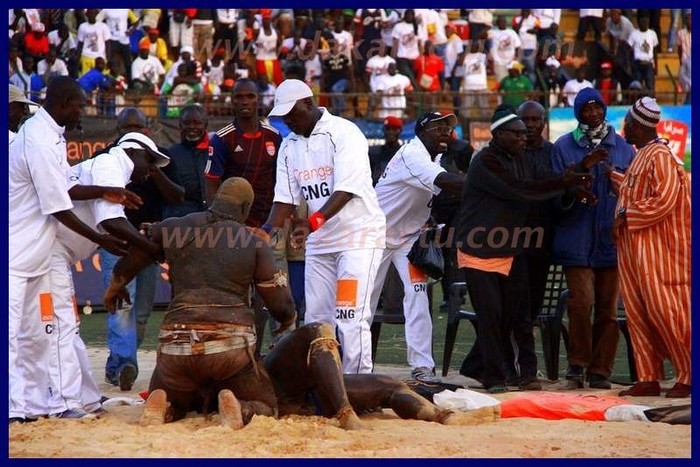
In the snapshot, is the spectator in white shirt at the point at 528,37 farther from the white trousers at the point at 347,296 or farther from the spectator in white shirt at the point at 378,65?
the white trousers at the point at 347,296

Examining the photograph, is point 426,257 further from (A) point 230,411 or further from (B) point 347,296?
(A) point 230,411

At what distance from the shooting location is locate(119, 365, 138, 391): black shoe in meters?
10.2

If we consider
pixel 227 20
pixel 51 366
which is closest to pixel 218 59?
pixel 227 20

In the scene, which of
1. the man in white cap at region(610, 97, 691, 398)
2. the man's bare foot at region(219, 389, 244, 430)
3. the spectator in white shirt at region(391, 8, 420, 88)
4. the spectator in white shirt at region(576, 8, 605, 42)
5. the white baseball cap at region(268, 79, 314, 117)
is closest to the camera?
the man's bare foot at region(219, 389, 244, 430)

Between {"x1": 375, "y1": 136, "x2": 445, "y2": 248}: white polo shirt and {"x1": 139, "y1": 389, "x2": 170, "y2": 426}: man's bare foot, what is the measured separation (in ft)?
10.6

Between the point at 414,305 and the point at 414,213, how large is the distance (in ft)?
2.45

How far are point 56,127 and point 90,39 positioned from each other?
51.4 feet

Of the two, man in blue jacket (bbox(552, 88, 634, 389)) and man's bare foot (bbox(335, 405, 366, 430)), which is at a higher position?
man in blue jacket (bbox(552, 88, 634, 389))

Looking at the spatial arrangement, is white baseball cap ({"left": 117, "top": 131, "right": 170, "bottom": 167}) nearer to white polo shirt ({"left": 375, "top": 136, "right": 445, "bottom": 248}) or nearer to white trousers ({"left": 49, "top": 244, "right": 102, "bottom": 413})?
white trousers ({"left": 49, "top": 244, "right": 102, "bottom": 413})

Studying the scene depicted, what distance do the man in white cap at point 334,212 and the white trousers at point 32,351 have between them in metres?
1.72

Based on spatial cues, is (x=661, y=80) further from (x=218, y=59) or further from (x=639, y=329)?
(x=639, y=329)

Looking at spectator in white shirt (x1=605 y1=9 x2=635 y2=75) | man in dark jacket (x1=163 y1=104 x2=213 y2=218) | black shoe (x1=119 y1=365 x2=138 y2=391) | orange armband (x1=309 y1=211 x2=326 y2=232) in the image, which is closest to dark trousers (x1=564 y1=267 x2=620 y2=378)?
orange armband (x1=309 y1=211 x2=326 y2=232)

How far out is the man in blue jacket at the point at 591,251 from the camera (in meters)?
10.3

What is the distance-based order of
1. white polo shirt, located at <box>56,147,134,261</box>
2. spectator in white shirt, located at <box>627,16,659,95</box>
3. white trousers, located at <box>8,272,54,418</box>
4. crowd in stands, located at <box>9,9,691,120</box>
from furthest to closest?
1. spectator in white shirt, located at <box>627,16,659,95</box>
2. crowd in stands, located at <box>9,9,691,120</box>
3. white polo shirt, located at <box>56,147,134,261</box>
4. white trousers, located at <box>8,272,54,418</box>
